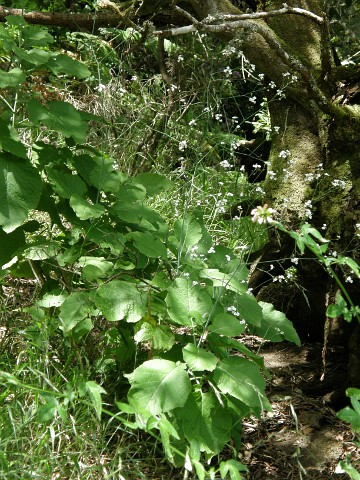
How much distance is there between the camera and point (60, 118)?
2.76m

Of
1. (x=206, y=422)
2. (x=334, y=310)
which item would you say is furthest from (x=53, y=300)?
(x=334, y=310)

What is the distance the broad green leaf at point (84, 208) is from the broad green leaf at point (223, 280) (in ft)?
1.58

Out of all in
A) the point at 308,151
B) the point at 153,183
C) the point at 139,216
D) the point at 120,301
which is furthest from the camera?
the point at 308,151

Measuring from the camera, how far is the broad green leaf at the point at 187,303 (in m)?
2.53

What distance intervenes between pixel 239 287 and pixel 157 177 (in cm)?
74

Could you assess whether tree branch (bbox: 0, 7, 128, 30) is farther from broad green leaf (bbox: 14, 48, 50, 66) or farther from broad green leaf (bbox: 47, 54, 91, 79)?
broad green leaf (bbox: 14, 48, 50, 66)

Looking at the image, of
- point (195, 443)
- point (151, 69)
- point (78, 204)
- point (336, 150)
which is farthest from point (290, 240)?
point (151, 69)

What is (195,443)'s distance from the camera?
227 cm

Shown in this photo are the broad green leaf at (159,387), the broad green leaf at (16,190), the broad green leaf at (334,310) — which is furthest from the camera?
the broad green leaf at (16,190)

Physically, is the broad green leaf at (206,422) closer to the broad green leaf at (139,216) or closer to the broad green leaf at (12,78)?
the broad green leaf at (139,216)

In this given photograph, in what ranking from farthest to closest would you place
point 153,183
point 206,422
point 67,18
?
point 67,18, point 153,183, point 206,422

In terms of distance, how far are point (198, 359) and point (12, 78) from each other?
1323 mm

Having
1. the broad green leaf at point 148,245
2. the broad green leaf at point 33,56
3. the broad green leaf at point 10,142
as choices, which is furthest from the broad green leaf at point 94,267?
the broad green leaf at point 33,56

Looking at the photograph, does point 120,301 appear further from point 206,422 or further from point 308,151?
point 308,151
